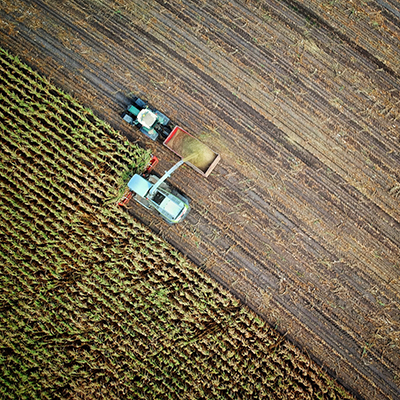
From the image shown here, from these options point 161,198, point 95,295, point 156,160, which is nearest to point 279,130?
point 156,160

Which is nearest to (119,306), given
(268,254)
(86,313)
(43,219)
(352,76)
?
(86,313)

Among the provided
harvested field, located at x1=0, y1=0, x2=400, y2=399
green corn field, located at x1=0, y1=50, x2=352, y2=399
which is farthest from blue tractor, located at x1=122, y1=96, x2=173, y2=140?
green corn field, located at x1=0, y1=50, x2=352, y2=399

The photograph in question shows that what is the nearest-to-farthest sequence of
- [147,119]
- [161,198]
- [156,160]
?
1. [161,198]
2. [147,119]
3. [156,160]

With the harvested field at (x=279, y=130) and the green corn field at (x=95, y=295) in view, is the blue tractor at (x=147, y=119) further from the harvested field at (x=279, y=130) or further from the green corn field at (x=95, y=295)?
the green corn field at (x=95, y=295)

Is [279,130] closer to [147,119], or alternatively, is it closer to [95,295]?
[147,119]

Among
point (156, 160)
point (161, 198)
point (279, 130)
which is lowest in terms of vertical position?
point (161, 198)

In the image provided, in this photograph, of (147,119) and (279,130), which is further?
(279,130)
